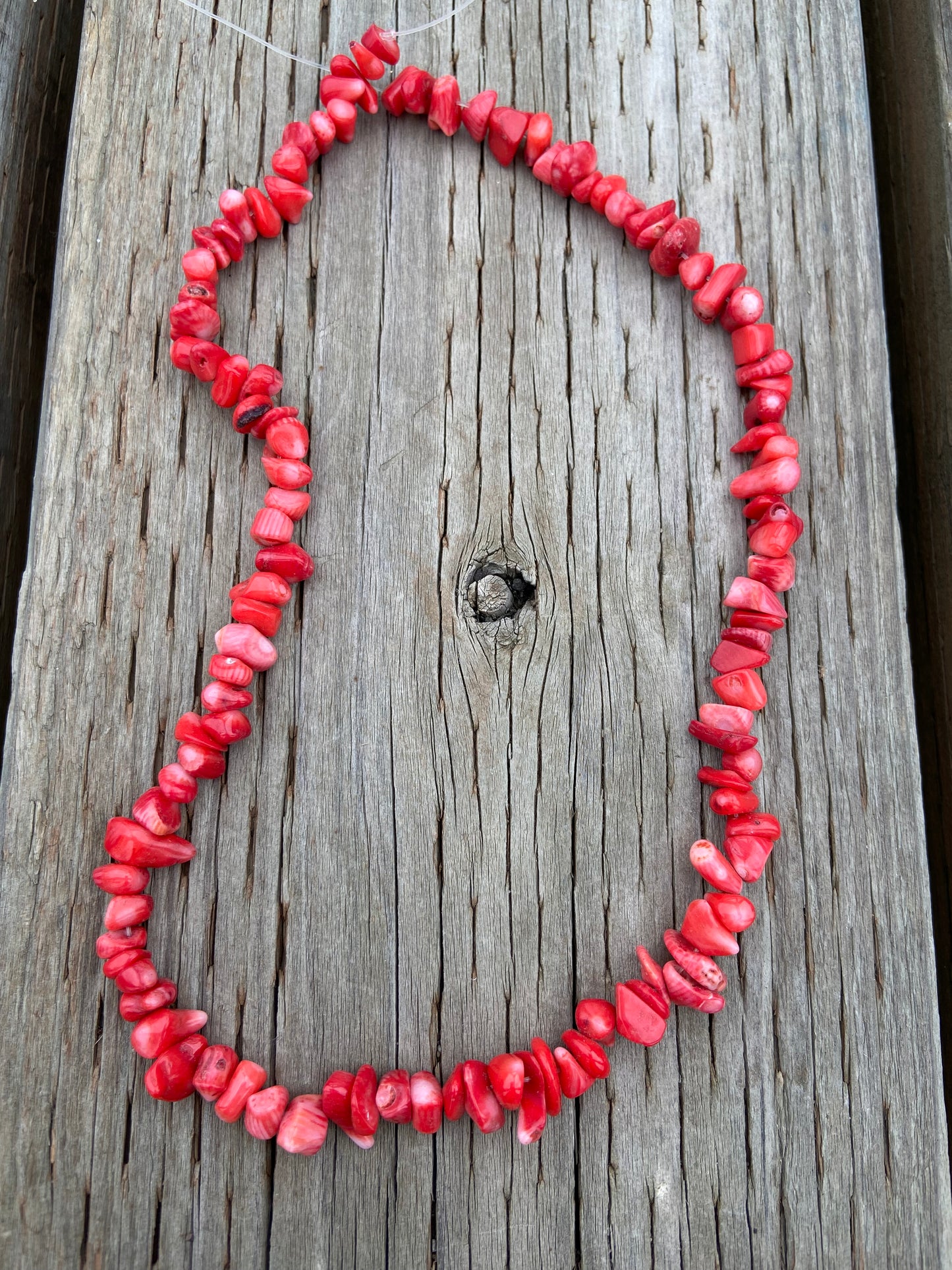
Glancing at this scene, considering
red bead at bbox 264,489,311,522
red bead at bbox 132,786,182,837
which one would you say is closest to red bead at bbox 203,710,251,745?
red bead at bbox 132,786,182,837

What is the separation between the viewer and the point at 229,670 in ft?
5.35

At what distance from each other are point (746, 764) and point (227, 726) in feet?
3.07

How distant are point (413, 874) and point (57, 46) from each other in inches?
79.3

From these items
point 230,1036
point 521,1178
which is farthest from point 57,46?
point 521,1178

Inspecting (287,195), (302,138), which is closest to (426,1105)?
(287,195)

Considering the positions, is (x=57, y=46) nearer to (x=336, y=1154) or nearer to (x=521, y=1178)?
(x=336, y=1154)

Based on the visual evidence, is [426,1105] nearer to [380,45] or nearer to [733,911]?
[733,911]

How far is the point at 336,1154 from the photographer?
60.1 inches

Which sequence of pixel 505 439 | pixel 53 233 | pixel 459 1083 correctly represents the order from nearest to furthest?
pixel 459 1083
pixel 505 439
pixel 53 233

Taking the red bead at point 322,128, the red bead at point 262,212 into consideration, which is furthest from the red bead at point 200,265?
the red bead at point 322,128

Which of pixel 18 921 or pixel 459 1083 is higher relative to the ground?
pixel 18 921

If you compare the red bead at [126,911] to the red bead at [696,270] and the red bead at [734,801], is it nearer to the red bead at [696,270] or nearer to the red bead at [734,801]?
the red bead at [734,801]

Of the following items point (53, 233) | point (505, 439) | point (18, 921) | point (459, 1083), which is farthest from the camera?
point (53, 233)

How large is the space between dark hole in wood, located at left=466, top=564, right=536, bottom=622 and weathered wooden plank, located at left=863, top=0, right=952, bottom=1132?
0.85 metres
